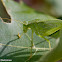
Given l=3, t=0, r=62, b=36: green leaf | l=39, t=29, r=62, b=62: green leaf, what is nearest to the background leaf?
l=3, t=0, r=62, b=36: green leaf

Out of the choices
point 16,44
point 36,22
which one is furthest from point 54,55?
point 36,22

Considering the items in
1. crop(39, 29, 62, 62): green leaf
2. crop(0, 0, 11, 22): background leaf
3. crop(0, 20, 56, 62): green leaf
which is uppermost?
crop(0, 0, 11, 22): background leaf

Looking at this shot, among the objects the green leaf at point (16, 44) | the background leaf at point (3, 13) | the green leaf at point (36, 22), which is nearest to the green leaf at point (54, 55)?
the green leaf at point (16, 44)

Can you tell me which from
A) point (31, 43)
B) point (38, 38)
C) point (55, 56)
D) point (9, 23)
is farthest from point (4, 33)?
point (55, 56)

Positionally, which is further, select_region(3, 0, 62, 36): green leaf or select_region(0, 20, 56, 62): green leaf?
select_region(3, 0, 62, 36): green leaf

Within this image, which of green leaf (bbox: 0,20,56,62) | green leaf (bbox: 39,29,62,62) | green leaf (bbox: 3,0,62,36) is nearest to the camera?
green leaf (bbox: 39,29,62,62)

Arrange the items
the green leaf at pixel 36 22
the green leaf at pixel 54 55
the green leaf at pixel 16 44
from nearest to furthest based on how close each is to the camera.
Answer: the green leaf at pixel 54 55, the green leaf at pixel 16 44, the green leaf at pixel 36 22

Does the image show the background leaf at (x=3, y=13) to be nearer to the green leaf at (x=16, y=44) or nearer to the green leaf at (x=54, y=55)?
the green leaf at (x=16, y=44)

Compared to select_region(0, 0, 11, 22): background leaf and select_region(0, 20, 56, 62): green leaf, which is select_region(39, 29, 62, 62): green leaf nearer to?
select_region(0, 20, 56, 62): green leaf

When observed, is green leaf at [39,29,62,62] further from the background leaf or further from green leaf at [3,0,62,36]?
the background leaf

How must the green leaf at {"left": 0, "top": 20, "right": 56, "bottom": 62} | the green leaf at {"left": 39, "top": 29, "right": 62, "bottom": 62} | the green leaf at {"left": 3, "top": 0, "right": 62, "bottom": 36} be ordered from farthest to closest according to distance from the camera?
the green leaf at {"left": 3, "top": 0, "right": 62, "bottom": 36}, the green leaf at {"left": 0, "top": 20, "right": 56, "bottom": 62}, the green leaf at {"left": 39, "top": 29, "right": 62, "bottom": 62}

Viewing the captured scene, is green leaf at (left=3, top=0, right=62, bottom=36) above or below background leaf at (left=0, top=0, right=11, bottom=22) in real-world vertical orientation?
below

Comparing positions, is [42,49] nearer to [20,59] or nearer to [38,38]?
[38,38]
